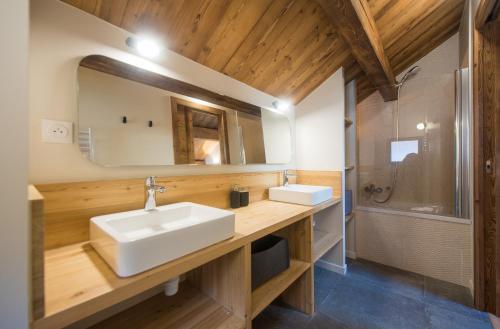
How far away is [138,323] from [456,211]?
2756 millimetres

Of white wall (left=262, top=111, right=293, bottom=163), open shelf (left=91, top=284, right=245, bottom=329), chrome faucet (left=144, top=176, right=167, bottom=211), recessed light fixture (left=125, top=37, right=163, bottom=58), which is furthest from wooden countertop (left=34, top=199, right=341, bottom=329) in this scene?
white wall (left=262, top=111, right=293, bottom=163)

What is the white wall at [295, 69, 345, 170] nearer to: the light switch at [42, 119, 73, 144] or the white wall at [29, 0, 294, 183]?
the white wall at [29, 0, 294, 183]

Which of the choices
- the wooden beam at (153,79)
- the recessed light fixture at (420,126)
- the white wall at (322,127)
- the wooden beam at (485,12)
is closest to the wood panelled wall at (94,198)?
the wooden beam at (153,79)

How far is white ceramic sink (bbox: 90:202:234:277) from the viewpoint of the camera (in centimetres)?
69

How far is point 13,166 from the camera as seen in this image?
1.63 feet

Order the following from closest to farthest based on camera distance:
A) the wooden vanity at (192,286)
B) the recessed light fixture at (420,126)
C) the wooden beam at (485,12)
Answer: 1. the wooden vanity at (192,286)
2. the wooden beam at (485,12)
3. the recessed light fixture at (420,126)

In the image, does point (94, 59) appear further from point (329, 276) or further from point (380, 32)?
point (329, 276)

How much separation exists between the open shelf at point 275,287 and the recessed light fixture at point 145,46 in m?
1.54

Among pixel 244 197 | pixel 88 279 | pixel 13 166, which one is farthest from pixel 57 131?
pixel 244 197

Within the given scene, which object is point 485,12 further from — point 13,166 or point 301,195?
point 13,166

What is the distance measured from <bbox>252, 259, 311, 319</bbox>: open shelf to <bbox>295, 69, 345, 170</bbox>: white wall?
1.08 metres

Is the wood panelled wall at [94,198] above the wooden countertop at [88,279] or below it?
above

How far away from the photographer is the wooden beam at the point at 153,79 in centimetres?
107

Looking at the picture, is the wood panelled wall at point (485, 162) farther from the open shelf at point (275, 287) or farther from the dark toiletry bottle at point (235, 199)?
the dark toiletry bottle at point (235, 199)
